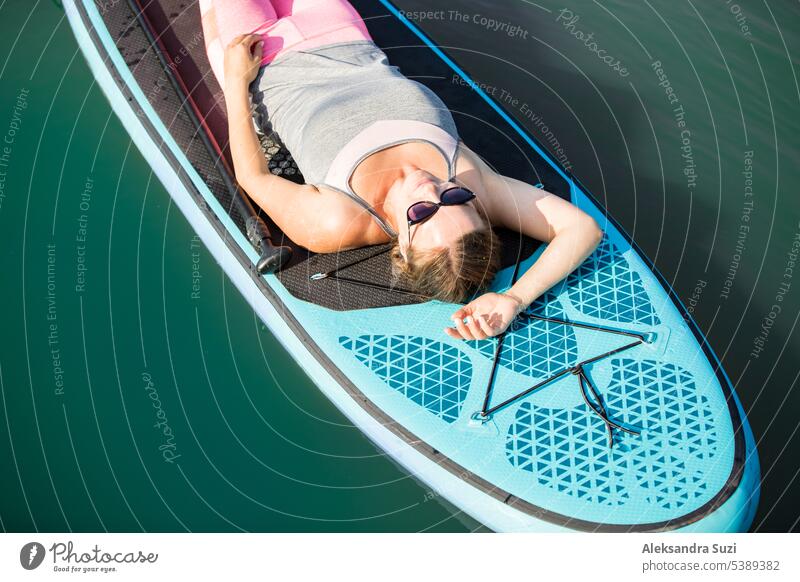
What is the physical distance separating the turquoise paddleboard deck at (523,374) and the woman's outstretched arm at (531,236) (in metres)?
0.07

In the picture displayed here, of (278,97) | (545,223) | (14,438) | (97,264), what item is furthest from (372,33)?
(14,438)

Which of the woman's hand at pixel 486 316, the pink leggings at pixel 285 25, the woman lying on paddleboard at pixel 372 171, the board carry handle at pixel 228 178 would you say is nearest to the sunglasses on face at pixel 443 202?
the woman lying on paddleboard at pixel 372 171

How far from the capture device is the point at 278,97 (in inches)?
103

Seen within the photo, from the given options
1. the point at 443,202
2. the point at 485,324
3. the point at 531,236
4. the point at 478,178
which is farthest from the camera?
the point at 531,236

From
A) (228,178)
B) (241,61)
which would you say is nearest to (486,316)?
(228,178)

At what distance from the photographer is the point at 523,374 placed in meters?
2.30

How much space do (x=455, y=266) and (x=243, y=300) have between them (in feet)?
3.43

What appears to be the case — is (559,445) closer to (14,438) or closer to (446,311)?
(446,311)

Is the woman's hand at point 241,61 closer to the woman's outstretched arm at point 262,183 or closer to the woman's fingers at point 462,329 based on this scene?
the woman's outstretched arm at point 262,183

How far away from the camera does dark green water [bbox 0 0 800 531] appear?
2.51 metres

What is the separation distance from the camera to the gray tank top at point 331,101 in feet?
7.95

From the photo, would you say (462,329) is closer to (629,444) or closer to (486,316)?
(486,316)

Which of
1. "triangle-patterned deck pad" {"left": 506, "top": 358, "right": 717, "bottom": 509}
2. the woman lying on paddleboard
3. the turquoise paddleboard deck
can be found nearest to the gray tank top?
the woman lying on paddleboard

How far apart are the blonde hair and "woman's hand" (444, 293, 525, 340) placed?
2.0 inches
